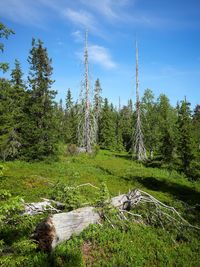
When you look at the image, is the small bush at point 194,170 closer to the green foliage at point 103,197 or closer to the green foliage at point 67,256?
the green foliage at point 103,197

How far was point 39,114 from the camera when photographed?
30.1 meters

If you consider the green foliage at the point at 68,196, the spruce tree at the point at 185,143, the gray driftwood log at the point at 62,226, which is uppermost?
the spruce tree at the point at 185,143

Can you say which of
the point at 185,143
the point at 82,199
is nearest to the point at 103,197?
the point at 82,199

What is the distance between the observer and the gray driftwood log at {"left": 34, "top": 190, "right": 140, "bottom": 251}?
27.2 ft

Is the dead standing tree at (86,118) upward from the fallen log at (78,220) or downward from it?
upward

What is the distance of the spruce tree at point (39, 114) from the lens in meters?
28.9

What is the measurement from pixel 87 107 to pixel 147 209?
96.6ft

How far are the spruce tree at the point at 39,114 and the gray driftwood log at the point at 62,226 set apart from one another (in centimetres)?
1982

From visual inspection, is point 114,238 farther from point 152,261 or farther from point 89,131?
point 89,131

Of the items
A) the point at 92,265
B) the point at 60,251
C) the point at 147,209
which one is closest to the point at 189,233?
the point at 147,209

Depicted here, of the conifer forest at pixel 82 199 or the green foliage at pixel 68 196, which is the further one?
the green foliage at pixel 68 196

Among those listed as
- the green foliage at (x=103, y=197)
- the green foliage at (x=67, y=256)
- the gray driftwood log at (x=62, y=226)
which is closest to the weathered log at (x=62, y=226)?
the gray driftwood log at (x=62, y=226)

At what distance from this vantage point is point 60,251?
8.15 m

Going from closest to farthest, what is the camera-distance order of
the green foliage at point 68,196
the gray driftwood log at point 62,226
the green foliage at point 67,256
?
the green foliage at point 67,256 < the gray driftwood log at point 62,226 < the green foliage at point 68,196
